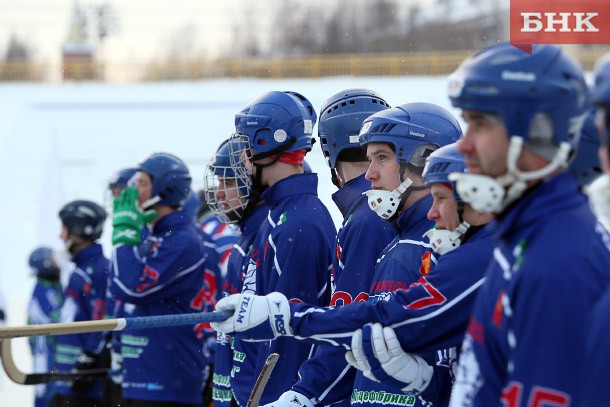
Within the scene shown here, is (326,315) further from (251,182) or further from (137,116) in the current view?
(137,116)

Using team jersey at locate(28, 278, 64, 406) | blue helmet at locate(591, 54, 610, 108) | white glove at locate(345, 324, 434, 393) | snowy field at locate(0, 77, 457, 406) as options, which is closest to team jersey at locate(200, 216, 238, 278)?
team jersey at locate(28, 278, 64, 406)

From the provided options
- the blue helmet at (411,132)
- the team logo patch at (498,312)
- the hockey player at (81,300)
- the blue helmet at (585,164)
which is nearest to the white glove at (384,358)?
the blue helmet at (585,164)

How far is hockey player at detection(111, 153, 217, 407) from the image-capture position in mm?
5598

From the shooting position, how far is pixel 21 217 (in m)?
16.8

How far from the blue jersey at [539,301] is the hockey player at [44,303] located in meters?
5.80

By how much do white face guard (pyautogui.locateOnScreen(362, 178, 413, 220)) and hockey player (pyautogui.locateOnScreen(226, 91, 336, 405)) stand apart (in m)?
0.47

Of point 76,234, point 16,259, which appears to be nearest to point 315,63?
point 16,259

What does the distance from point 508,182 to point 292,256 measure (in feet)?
6.00

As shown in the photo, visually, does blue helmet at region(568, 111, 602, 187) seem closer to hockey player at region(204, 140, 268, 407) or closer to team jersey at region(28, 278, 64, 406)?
hockey player at region(204, 140, 268, 407)

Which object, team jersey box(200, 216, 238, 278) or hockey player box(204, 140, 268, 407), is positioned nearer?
hockey player box(204, 140, 268, 407)

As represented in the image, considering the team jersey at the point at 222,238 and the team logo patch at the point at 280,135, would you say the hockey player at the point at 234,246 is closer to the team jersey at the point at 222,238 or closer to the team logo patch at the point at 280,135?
the team logo patch at the point at 280,135

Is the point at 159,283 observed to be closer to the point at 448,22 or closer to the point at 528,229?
the point at 528,229

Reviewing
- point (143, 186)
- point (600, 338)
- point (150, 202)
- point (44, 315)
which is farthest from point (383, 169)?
point (44, 315)

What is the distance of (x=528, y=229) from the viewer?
6.97ft
